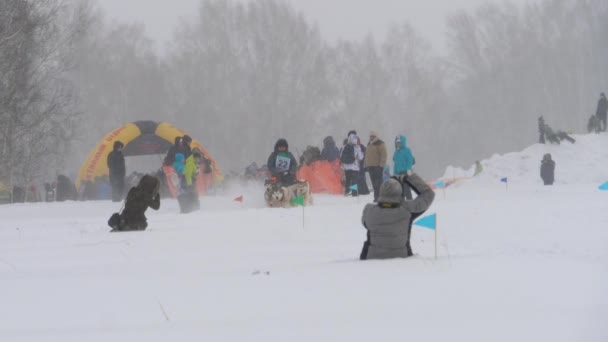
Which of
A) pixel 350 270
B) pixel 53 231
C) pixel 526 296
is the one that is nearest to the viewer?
pixel 526 296

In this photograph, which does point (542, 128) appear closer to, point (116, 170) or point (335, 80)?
point (116, 170)

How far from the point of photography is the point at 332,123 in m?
63.4

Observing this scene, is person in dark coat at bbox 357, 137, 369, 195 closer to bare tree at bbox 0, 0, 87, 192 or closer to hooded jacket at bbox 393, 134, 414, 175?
hooded jacket at bbox 393, 134, 414, 175

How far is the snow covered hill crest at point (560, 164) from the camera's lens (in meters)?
29.4

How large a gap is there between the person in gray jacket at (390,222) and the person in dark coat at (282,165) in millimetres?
9588

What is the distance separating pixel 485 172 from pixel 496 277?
86.5 feet

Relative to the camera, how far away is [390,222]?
723 cm

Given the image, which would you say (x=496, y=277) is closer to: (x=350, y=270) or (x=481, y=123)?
(x=350, y=270)

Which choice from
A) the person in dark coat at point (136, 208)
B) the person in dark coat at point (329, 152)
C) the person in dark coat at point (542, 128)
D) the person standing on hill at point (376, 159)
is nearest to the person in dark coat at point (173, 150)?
the person in dark coat at point (329, 152)

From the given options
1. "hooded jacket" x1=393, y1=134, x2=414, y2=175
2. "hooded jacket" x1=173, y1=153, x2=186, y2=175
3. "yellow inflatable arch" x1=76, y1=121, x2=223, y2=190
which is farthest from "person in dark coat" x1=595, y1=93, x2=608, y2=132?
"hooded jacket" x1=173, y1=153, x2=186, y2=175

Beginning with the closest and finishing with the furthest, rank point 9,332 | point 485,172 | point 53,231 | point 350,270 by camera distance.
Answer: point 9,332 → point 350,270 → point 53,231 → point 485,172

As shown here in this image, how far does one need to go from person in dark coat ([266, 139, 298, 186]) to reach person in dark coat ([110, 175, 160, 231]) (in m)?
5.26

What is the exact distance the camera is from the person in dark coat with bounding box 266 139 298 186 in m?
16.9

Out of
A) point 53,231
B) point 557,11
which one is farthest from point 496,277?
point 557,11
